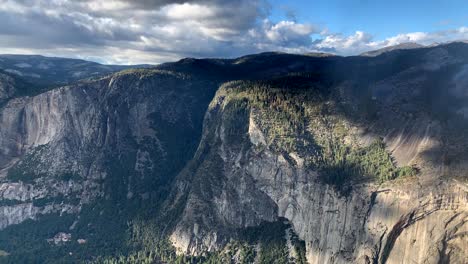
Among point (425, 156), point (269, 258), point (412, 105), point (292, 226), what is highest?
point (412, 105)

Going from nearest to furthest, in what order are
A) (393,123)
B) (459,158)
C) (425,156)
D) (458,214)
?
(458,214) < (459,158) < (425,156) < (393,123)

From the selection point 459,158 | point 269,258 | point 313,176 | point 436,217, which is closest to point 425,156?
point 459,158

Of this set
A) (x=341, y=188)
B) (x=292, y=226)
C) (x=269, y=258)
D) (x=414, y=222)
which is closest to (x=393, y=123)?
(x=341, y=188)

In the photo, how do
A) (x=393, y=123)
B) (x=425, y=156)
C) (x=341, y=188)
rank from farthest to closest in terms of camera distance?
(x=393, y=123), (x=341, y=188), (x=425, y=156)

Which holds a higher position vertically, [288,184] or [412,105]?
[412,105]

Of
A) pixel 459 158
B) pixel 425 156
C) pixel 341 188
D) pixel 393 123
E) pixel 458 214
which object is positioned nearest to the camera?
pixel 458 214

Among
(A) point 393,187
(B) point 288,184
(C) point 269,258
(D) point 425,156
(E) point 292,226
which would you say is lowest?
(C) point 269,258

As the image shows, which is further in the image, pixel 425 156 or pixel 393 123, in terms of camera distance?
pixel 393 123

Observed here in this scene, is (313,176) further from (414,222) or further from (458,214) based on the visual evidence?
(458,214)

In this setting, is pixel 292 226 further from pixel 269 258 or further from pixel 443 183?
pixel 443 183
